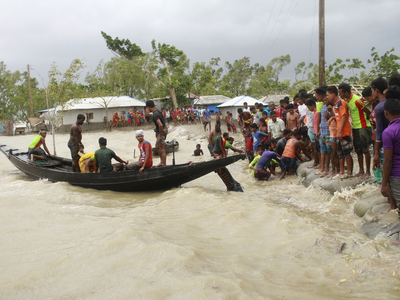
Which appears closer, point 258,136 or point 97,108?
point 258,136

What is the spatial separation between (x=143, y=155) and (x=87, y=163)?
1959mm

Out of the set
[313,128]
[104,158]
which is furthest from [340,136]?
[104,158]

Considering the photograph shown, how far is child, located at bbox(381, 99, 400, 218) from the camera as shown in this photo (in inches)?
145

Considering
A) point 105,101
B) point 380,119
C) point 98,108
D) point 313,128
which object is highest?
point 105,101

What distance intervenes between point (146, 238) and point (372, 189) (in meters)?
4.02

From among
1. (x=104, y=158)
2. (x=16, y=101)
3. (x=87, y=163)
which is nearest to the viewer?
(x=104, y=158)

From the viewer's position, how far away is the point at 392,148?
146 inches

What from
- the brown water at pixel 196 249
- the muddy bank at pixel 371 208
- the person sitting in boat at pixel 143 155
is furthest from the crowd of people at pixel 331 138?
the brown water at pixel 196 249

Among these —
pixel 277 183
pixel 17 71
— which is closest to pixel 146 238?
pixel 277 183

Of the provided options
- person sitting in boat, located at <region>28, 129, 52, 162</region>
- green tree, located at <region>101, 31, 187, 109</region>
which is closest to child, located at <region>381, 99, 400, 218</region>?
person sitting in boat, located at <region>28, 129, 52, 162</region>

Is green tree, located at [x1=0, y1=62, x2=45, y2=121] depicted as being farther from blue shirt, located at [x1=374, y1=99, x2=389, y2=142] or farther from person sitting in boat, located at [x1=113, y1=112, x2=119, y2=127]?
blue shirt, located at [x1=374, y1=99, x2=389, y2=142]

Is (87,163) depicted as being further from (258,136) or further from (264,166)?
(258,136)

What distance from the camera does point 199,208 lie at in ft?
21.0

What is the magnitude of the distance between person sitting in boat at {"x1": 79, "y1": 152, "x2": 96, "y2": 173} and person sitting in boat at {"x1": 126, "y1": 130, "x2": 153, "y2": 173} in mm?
1372
